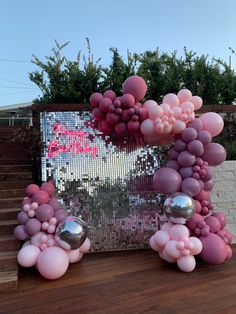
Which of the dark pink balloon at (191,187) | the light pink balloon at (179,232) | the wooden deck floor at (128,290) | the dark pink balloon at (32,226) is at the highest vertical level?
the dark pink balloon at (191,187)

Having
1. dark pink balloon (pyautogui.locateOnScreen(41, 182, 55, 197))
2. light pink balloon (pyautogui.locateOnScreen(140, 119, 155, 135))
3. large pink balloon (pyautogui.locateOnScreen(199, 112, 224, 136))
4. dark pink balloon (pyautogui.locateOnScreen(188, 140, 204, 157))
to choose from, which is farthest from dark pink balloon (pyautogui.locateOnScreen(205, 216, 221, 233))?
dark pink balloon (pyautogui.locateOnScreen(41, 182, 55, 197))

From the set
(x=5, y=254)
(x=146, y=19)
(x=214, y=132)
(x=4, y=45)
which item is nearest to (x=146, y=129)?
(x=214, y=132)

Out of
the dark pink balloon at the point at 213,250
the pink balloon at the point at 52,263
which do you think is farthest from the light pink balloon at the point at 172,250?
the pink balloon at the point at 52,263

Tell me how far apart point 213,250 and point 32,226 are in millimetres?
1863

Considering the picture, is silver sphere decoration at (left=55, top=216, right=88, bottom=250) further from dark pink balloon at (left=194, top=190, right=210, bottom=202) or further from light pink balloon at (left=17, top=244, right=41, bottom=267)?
dark pink balloon at (left=194, top=190, right=210, bottom=202)

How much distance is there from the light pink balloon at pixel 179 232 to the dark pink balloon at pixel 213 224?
31 cm

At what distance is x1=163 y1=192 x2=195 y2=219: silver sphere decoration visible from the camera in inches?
123

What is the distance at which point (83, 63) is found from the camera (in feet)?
18.6

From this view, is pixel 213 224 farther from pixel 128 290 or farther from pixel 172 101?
pixel 172 101

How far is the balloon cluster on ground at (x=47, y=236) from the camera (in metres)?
2.99

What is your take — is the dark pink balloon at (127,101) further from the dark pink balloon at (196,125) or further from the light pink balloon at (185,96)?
the dark pink balloon at (196,125)

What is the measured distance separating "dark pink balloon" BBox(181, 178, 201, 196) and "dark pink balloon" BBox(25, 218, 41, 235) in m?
1.56

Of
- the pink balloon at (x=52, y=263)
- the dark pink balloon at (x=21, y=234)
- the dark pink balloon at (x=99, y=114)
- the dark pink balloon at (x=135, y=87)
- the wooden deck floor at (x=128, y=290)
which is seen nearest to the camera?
the wooden deck floor at (x=128, y=290)

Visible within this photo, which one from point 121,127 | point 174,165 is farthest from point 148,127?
point 174,165
